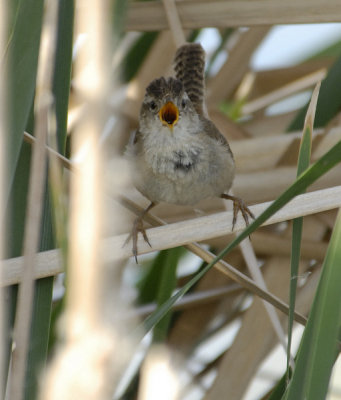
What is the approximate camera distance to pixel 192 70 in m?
1.89

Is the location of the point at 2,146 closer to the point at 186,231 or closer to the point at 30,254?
the point at 30,254

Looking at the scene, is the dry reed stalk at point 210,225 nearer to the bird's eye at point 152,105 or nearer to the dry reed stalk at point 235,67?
the bird's eye at point 152,105

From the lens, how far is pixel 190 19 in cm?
182

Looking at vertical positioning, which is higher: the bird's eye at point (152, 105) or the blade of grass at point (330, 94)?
the bird's eye at point (152, 105)

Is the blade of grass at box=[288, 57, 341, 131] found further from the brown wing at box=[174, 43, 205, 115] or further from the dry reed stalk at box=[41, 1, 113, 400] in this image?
the dry reed stalk at box=[41, 1, 113, 400]

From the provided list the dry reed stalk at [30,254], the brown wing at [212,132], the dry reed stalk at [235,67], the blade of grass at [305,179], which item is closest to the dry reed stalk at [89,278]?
the dry reed stalk at [30,254]

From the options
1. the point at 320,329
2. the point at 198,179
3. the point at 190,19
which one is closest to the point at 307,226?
the point at 198,179

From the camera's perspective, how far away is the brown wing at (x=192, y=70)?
6.04ft

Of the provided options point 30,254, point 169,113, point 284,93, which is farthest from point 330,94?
point 30,254

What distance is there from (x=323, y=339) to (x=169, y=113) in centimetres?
94

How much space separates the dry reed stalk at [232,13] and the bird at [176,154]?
0.72 feet

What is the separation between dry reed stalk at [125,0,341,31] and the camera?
1640mm

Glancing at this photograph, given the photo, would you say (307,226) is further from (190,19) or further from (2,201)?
(2,201)

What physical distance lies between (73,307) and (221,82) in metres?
1.65
